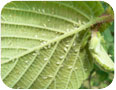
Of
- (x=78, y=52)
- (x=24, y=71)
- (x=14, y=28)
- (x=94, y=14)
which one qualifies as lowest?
(x=24, y=71)

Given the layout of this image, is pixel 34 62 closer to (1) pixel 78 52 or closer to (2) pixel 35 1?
(1) pixel 78 52

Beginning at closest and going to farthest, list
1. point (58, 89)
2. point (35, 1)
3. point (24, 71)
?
point (35, 1) < point (24, 71) < point (58, 89)

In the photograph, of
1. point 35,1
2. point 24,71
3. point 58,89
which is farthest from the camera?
point 58,89

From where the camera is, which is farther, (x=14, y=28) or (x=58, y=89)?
(x=58, y=89)

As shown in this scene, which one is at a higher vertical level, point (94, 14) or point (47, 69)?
point (94, 14)

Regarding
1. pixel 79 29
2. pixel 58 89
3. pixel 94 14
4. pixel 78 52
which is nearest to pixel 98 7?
pixel 94 14

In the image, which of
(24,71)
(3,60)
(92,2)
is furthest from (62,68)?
(92,2)

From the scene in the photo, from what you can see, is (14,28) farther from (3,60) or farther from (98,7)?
(98,7)
